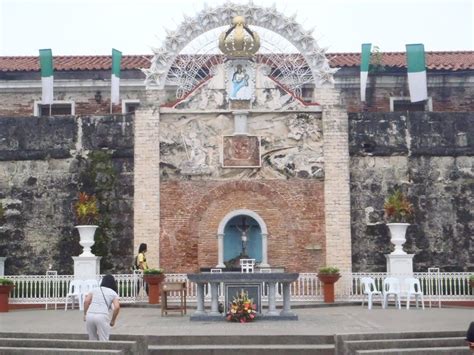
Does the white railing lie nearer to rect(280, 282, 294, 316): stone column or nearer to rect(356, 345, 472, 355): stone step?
rect(280, 282, 294, 316): stone column

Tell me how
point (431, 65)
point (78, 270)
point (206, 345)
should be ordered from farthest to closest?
point (431, 65), point (78, 270), point (206, 345)

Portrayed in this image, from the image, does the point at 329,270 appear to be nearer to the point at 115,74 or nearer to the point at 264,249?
the point at 264,249

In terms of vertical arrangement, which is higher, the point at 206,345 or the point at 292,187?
the point at 292,187

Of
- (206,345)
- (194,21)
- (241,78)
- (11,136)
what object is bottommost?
(206,345)

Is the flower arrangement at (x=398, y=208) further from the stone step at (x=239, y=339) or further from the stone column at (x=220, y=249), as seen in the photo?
the stone step at (x=239, y=339)

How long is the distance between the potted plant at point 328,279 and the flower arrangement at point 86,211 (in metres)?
6.22

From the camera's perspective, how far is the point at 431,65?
27.4 m

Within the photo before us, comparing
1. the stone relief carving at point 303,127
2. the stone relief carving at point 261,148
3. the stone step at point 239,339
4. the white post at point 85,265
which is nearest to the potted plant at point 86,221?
the white post at point 85,265

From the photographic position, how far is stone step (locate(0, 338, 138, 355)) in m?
10.1

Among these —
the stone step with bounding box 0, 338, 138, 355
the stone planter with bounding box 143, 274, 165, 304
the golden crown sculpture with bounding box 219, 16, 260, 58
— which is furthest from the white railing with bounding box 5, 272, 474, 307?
the stone step with bounding box 0, 338, 138, 355

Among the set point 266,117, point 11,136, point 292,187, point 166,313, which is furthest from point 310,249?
point 11,136

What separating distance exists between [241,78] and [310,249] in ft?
17.0

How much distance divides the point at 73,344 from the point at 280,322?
585 centimetres

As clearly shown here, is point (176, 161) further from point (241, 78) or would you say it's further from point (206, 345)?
point (206, 345)
